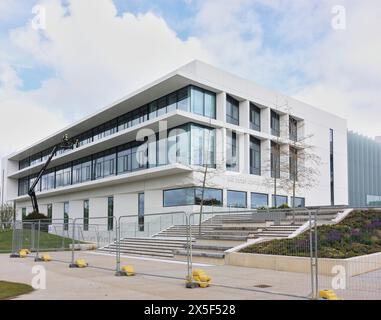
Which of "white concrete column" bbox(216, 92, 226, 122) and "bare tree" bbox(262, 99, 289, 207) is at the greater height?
"white concrete column" bbox(216, 92, 226, 122)

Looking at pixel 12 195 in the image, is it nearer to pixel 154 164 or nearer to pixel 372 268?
pixel 154 164

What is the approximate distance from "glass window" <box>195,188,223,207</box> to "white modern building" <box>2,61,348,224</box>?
8 cm

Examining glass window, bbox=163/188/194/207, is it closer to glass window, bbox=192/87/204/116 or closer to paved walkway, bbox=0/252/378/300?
glass window, bbox=192/87/204/116

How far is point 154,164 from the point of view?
117 feet

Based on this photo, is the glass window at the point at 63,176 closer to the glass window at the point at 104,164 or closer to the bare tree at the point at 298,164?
the glass window at the point at 104,164

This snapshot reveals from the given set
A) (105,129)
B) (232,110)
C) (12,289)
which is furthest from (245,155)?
(12,289)

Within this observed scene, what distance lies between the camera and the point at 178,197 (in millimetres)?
33719

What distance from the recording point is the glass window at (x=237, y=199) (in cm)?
3484

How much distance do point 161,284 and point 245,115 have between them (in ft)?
86.3

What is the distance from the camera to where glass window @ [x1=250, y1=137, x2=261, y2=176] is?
37.8 metres

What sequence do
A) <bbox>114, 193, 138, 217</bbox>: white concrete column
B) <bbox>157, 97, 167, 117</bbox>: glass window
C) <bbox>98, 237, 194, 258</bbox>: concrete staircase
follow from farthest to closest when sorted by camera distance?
<bbox>114, 193, 138, 217</bbox>: white concrete column
<bbox>157, 97, 167, 117</bbox>: glass window
<bbox>98, 237, 194, 258</bbox>: concrete staircase

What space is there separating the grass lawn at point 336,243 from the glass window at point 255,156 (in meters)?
18.8

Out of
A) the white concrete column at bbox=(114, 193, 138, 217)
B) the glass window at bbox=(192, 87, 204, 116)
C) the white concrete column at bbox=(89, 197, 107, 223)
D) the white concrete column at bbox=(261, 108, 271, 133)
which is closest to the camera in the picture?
the glass window at bbox=(192, 87, 204, 116)

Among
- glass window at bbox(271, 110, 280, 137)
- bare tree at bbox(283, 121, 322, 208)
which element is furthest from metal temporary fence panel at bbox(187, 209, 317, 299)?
glass window at bbox(271, 110, 280, 137)
